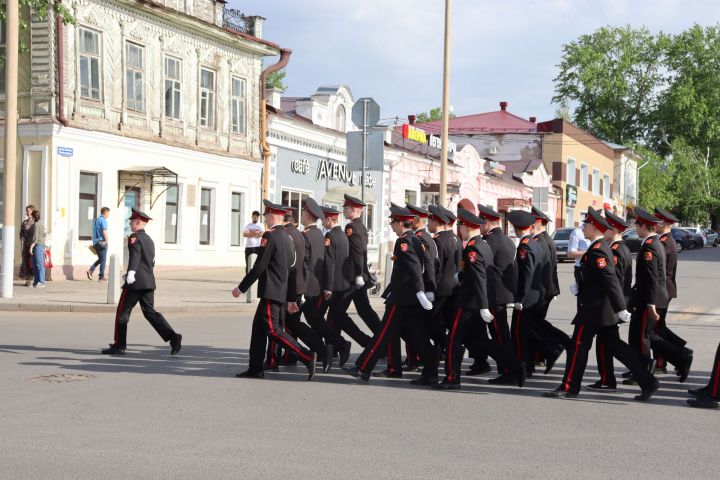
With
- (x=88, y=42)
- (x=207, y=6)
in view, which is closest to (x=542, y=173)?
(x=207, y=6)

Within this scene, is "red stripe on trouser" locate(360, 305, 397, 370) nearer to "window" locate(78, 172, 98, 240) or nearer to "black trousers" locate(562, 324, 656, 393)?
"black trousers" locate(562, 324, 656, 393)

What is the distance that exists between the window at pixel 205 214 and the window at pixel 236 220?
3.26ft

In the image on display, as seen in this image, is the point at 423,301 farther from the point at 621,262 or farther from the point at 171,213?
the point at 171,213

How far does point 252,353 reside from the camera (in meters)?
9.85

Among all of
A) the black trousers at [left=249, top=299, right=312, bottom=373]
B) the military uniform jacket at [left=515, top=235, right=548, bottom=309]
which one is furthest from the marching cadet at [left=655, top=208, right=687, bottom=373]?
the black trousers at [left=249, top=299, right=312, bottom=373]

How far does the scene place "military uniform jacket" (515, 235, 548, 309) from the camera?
1016cm

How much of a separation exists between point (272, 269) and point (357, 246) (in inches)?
61.8

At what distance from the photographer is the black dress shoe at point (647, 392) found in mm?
8914

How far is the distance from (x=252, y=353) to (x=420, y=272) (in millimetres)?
1824

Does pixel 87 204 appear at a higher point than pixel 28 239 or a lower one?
higher

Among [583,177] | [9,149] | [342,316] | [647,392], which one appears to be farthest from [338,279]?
[583,177]

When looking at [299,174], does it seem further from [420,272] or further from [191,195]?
[420,272]

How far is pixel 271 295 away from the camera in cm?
992

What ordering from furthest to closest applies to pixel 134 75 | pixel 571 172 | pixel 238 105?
pixel 571 172 → pixel 238 105 → pixel 134 75
